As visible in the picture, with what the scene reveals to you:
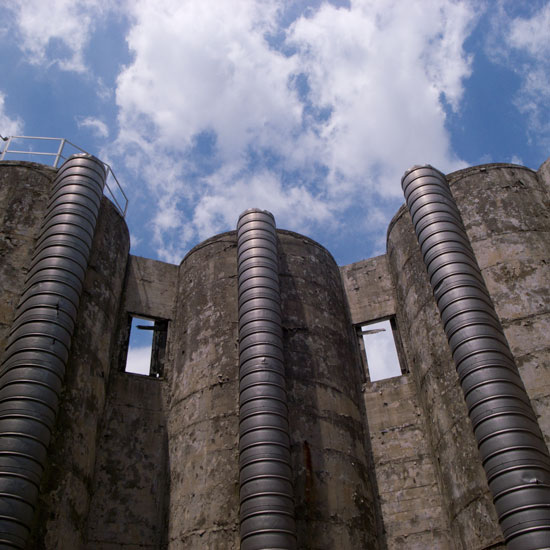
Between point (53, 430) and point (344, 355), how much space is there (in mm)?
7569

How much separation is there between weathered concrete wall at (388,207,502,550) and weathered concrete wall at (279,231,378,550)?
5.60 ft

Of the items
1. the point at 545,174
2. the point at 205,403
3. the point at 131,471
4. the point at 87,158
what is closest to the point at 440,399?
the point at 205,403

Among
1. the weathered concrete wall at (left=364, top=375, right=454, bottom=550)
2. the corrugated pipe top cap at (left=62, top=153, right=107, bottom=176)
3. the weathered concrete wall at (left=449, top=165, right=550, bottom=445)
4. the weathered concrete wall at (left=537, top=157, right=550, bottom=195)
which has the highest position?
the corrugated pipe top cap at (left=62, top=153, right=107, bottom=176)

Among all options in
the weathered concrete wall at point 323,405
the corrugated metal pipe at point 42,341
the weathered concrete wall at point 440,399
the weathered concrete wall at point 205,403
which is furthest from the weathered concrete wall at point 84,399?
the weathered concrete wall at point 440,399

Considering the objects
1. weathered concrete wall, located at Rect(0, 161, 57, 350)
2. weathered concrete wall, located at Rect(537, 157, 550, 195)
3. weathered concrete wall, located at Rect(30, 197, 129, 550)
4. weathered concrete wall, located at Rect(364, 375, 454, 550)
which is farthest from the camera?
weathered concrete wall, located at Rect(537, 157, 550, 195)

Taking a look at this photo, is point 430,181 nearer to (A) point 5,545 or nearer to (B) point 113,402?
(B) point 113,402

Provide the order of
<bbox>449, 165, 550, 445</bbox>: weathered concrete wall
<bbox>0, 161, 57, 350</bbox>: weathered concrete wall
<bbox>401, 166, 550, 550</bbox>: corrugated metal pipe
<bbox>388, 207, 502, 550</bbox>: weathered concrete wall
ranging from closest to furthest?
<bbox>401, 166, 550, 550</bbox>: corrugated metal pipe, <bbox>388, 207, 502, 550</bbox>: weathered concrete wall, <bbox>449, 165, 550, 445</bbox>: weathered concrete wall, <bbox>0, 161, 57, 350</bbox>: weathered concrete wall

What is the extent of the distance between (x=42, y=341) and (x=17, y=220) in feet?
12.6

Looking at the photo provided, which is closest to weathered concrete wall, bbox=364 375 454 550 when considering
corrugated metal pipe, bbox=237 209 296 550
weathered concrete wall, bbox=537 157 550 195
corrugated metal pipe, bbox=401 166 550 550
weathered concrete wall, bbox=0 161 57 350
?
corrugated metal pipe, bbox=401 166 550 550

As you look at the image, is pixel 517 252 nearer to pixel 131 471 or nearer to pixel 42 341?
pixel 131 471

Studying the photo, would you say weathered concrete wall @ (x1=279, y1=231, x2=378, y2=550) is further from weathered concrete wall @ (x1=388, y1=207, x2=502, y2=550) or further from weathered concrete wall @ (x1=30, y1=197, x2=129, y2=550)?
weathered concrete wall @ (x1=30, y1=197, x2=129, y2=550)

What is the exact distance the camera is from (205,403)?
13867 mm

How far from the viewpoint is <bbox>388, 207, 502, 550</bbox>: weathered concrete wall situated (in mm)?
11336

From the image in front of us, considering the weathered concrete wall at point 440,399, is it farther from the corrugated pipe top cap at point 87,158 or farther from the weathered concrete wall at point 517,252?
the corrugated pipe top cap at point 87,158
